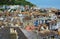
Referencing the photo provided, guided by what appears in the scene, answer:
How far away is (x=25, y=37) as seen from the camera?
7.89 ft

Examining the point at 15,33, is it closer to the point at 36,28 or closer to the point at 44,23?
the point at 36,28

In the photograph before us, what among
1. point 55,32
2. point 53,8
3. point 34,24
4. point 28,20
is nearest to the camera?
point 55,32

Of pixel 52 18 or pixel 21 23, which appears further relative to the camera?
pixel 52 18

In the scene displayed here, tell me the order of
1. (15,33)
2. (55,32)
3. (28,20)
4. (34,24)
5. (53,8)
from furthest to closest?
(53,8) → (28,20) → (34,24) → (55,32) → (15,33)

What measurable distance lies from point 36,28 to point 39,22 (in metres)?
0.23

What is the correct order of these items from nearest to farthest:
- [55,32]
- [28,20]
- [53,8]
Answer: [55,32]
[28,20]
[53,8]

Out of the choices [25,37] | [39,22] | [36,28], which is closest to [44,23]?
[39,22]

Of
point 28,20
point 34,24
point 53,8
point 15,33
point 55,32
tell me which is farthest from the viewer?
point 53,8

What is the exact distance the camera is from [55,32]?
287cm

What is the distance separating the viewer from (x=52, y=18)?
134 inches

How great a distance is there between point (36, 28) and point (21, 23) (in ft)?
0.90

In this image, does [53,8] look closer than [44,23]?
No

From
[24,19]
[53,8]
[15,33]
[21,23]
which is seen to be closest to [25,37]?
[15,33]

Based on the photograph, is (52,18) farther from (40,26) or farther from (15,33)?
(15,33)
